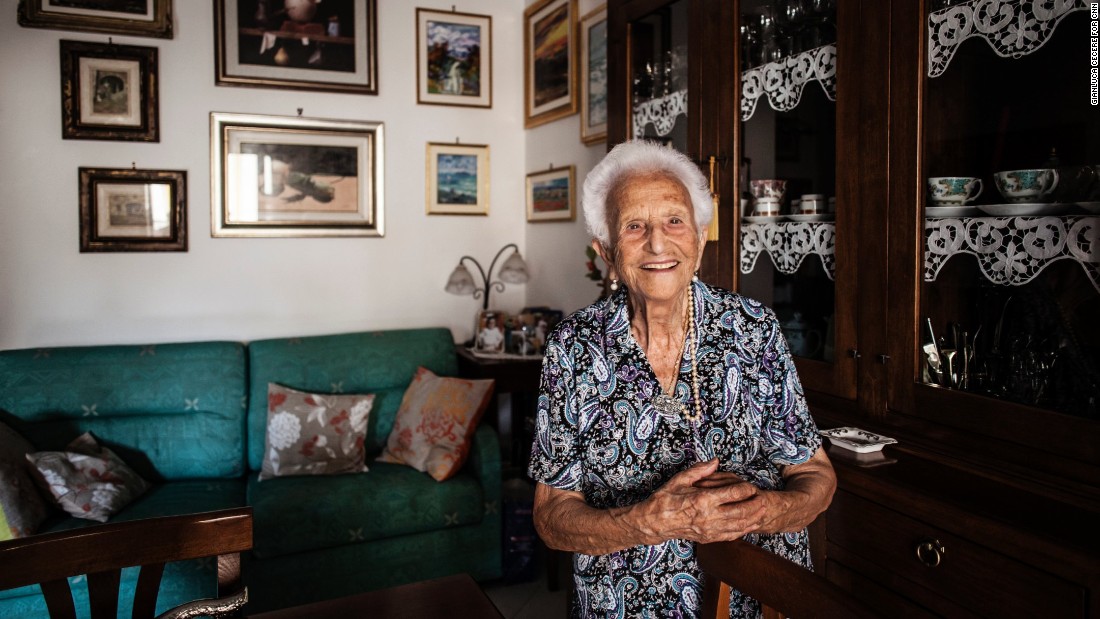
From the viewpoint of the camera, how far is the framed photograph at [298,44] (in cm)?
354

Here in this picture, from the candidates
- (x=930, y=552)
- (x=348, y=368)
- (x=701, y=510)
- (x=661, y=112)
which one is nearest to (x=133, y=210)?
(x=348, y=368)

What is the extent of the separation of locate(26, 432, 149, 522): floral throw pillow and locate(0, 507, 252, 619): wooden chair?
4.93 ft

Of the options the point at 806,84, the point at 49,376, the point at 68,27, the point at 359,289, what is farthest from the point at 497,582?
the point at 68,27

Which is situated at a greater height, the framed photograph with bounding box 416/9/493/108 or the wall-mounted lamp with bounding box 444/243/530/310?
the framed photograph with bounding box 416/9/493/108

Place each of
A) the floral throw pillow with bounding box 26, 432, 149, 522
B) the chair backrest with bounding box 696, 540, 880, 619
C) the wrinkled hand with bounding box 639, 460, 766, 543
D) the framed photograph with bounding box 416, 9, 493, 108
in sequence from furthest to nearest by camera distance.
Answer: the framed photograph with bounding box 416, 9, 493, 108, the floral throw pillow with bounding box 26, 432, 149, 522, the wrinkled hand with bounding box 639, 460, 766, 543, the chair backrest with bounding box 696, 540, 880, 619

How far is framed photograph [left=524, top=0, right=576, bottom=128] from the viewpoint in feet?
11.6

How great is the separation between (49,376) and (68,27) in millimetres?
1535

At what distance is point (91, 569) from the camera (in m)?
1.19

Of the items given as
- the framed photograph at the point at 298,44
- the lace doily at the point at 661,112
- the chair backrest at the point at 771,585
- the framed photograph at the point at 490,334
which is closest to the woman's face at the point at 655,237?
the chair backrest at the point at 771,585

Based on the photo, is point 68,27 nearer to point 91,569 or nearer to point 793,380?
point 91,569

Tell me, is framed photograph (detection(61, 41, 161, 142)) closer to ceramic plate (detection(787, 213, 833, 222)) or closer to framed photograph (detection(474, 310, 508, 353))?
framed photograph (detection(474, 310, 508, 353))

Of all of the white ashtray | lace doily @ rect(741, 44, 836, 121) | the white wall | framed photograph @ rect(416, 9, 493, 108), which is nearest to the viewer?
the white ashtray

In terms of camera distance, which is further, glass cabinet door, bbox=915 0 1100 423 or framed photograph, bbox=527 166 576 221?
Result: framed photograph, bbox=527 166 576 221

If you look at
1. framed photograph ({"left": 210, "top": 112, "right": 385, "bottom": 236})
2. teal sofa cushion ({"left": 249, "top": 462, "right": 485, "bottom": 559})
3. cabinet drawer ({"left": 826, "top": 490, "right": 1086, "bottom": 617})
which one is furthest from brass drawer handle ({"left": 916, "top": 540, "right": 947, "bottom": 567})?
framed photograph ({"left": 210, "top": 112, "right": 385, "bottom": 236})
